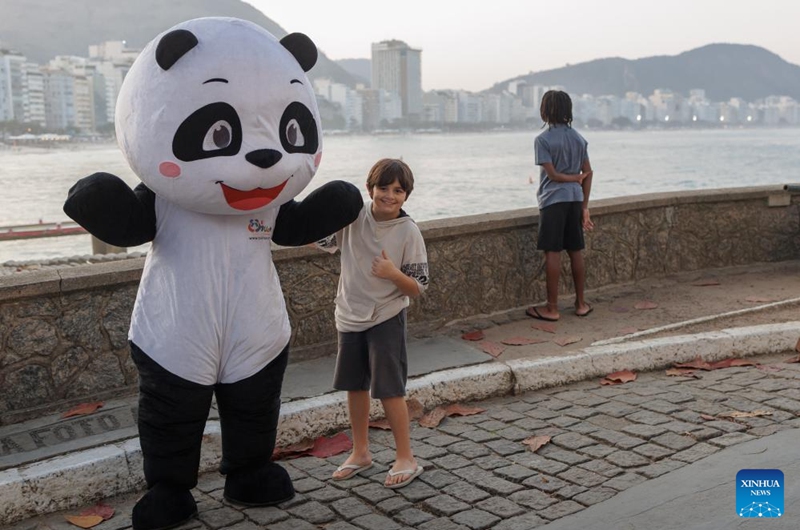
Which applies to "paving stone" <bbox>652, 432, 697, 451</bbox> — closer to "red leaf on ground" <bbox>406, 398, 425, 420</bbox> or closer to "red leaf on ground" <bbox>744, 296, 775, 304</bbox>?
"red leaf on ground" <bbox>406, 398, 425, 420</bbox>

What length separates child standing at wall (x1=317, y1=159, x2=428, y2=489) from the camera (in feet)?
13.6

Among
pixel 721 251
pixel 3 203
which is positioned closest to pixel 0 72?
pixel 3 203

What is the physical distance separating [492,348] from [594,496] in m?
2.36

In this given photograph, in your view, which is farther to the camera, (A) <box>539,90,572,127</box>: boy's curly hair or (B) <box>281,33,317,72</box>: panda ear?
(A) <box>539,90,572,127</box>: boy's curly hair

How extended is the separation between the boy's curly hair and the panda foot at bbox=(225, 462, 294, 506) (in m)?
4.06

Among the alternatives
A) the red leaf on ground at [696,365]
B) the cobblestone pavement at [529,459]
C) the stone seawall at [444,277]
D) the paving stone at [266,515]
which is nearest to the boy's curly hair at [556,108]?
the stone seawall at [444,277]

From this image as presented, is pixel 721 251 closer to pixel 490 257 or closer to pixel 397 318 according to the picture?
pixel 490 257

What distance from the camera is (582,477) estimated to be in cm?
422

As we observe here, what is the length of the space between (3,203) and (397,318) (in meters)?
67.3

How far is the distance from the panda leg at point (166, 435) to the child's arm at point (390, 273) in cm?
95

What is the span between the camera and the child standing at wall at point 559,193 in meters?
7.06

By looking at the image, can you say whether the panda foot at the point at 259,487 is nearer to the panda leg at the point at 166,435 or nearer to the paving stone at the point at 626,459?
the panda leg at the point at 166,435

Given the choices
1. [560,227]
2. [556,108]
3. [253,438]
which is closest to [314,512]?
[253,438]

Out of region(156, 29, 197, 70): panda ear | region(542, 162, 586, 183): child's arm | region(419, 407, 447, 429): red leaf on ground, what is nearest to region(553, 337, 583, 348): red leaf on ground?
region(542, 162, 586, 183): child's arm
